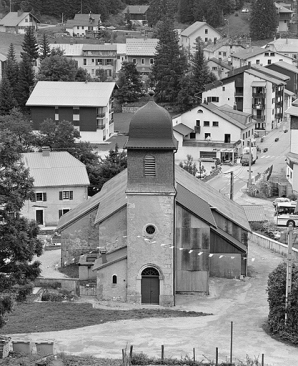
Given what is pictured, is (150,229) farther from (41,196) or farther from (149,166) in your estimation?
(41,196)

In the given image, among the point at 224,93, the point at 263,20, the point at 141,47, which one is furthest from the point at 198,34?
the point at 224,93

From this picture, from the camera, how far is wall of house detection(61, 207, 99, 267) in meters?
53.8

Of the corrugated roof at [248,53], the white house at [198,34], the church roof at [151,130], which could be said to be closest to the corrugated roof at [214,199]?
the church roof at [151,130]

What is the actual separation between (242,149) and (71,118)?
1701 cm

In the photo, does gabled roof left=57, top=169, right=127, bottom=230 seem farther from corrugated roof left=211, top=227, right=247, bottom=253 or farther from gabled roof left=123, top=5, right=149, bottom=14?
gabled roof left=123, top=5, right=149, bottom=14

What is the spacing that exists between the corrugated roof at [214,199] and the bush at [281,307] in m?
9.68

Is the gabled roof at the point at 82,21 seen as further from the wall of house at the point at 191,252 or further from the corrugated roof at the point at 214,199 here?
the wall of house at the point at 191,252

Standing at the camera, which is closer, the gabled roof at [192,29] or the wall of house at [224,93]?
the wall of house at [224,93]

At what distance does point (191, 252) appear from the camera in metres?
47.7

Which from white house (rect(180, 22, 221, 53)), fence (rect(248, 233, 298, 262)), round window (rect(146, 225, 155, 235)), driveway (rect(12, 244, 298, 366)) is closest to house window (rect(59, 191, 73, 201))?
fence (rect(248, 233, 298, 262))

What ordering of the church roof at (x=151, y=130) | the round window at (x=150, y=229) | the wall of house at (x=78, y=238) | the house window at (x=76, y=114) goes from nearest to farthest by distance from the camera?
the church roof at (x=151, y=130) → the round window at (x=150, y=229) → the wall of house at (x=78, y=238) → the house window at (x=76, y=114)

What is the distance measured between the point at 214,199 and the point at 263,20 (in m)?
115

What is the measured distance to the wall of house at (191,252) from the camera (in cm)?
4744

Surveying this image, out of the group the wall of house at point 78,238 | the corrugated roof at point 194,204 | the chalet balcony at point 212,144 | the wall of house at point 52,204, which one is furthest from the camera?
the chalet balcony at point 212,144
